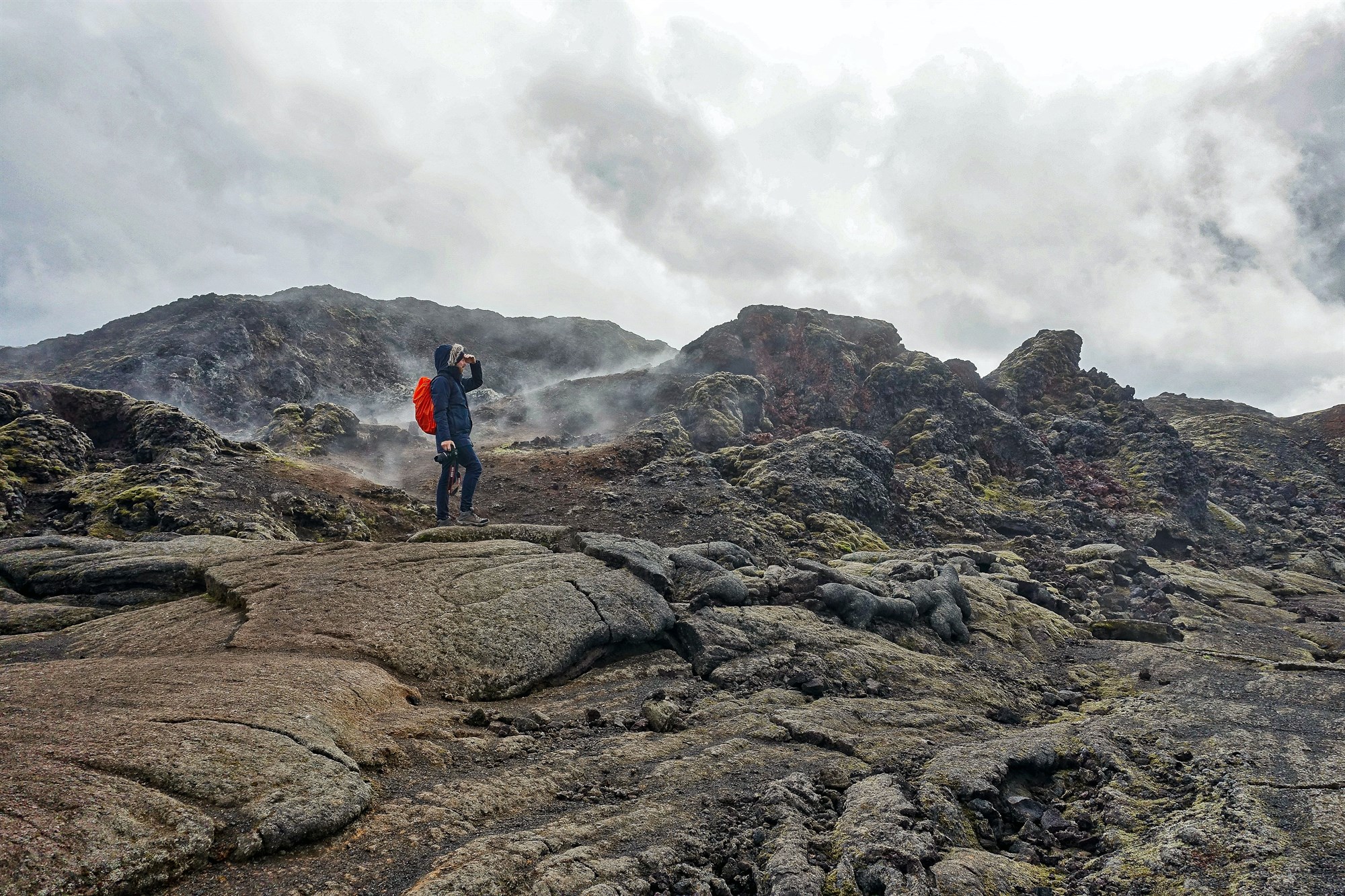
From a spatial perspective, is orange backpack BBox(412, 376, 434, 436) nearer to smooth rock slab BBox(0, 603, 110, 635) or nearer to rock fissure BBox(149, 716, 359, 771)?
smooth rock slab BBox(0, 603, 110, 635)

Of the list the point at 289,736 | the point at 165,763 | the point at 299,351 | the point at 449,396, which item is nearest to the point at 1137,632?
the point at 449,396

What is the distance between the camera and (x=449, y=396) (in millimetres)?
18156

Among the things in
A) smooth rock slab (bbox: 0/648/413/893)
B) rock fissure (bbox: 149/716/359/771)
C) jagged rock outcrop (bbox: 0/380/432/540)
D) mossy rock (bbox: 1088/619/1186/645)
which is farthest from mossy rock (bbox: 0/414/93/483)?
mossy rock (bbox: 1088/619/1186/645)

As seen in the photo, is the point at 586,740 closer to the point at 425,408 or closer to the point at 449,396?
the point at 449,396

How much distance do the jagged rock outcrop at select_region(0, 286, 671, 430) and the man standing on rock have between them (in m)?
77.1

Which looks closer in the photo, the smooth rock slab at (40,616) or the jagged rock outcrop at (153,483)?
the smooth rock slab at (40,616)

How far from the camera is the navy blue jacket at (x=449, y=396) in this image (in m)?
18.0

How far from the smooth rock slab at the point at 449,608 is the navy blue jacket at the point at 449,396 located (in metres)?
3.73

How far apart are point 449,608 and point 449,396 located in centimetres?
742

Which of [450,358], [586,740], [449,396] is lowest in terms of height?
[586,740]

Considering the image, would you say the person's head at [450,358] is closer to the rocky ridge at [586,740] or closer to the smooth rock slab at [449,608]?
the rocky ridge at [586,740]

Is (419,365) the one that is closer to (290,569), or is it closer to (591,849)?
(290,569)

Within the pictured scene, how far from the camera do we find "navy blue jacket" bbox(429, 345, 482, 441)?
58.9 ft

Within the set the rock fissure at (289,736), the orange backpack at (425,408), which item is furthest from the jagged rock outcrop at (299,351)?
the rock fissure at (289,736)
